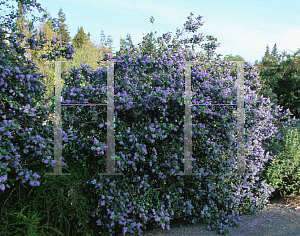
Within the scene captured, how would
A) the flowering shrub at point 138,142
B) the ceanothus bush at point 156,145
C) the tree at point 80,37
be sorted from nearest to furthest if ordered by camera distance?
the flowering shrub at point 138,142
the ceanothus bush at point 156,145
the tree at point 80,37

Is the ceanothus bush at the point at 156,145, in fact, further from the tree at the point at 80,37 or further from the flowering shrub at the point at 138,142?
the tree at the point at 80,37

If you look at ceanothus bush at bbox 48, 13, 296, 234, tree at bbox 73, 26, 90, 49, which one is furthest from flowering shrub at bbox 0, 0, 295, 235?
tree at bbox 73, 26, 90, 49

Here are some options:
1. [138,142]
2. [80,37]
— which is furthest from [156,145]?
[80,37]

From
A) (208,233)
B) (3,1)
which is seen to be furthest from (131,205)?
(3,1)

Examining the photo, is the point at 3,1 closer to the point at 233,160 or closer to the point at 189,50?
the point at 189,50

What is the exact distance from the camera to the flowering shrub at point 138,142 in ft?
9.11

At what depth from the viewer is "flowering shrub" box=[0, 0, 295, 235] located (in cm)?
278

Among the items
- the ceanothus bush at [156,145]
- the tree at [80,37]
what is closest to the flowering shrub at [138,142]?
the ceanothus bush at [156,145]

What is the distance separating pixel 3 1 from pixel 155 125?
2.58 metres

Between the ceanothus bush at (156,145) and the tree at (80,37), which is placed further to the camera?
the tree at (80,37)

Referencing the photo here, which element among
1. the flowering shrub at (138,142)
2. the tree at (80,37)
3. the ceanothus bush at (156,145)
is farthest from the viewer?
the tree at (80,37)

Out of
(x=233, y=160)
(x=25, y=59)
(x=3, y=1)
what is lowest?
(x=233, y=160)

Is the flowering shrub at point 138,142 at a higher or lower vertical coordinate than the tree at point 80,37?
lower

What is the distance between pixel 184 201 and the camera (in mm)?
3604
